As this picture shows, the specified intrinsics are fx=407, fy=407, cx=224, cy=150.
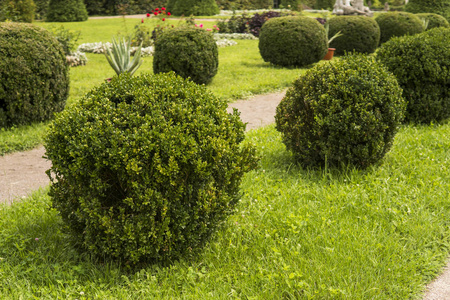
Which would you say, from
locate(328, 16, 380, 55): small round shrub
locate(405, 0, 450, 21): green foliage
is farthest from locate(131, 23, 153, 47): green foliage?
locate(405, 0, 450, 21): green foliage

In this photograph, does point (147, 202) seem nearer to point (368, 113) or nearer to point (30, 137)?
point (368, 113)

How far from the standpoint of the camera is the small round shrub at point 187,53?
897cm

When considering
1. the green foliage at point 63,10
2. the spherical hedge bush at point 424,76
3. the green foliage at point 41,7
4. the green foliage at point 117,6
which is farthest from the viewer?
the green foliage at point 117,6

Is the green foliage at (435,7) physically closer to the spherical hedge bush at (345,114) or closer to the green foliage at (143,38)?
the green foliage at (143,38)

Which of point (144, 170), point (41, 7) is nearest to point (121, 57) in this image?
point (144, 170)

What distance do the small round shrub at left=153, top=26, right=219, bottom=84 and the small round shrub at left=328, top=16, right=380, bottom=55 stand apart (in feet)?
23.3

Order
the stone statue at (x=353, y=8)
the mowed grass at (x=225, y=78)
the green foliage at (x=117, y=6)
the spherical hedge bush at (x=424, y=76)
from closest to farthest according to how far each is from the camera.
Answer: the spherical hedge bush at (x=424, y=76), the mowed grass at (x=225, y=78), the stone statue at (x=353, y=8), the green foliage at (x=117, y=6)

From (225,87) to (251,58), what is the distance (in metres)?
4.52

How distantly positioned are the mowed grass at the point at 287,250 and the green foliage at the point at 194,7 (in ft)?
73.4

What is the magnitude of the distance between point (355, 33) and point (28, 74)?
11626 mm

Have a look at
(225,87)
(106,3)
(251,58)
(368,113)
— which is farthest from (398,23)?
(106,3)

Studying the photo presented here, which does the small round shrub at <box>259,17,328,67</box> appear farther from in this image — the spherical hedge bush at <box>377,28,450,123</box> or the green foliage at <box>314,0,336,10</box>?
the green foliage at <box>314,0,336,10</box>

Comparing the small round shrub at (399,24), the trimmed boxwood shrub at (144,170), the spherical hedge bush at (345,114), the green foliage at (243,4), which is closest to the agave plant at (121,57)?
the spherical hedge bush at (345,114)

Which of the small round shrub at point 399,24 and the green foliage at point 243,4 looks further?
the green foliage at point 243,4
